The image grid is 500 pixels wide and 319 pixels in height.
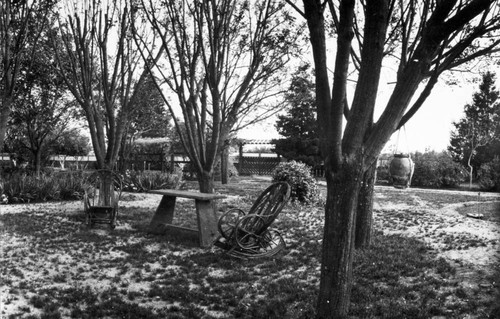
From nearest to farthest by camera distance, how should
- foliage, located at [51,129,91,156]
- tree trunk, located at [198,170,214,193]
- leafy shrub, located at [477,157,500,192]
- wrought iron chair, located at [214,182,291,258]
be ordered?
1. wrought iron chair, located at [214,182,291,258]
2. tree trunk, located at [198,170,214,193]
3. leafy shrub, located at [477,157,500,192]
4. foliage, located at [51,129,91,156]

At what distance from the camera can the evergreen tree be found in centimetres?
2613

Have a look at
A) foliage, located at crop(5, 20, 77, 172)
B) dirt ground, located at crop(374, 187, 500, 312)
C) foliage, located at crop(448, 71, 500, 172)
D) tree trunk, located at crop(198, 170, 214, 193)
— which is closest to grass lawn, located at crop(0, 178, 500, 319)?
dirt ground, located at crop(374, 187, 500, 312)

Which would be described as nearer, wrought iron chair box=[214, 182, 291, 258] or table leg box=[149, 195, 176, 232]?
wrought iron chair box=[214, 182, 291, 258]

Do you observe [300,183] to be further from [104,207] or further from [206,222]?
[104,207]

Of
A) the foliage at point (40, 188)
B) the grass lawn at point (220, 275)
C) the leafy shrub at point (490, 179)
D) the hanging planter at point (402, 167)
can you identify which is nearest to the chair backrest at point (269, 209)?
the grass lawn at point (220, 275)

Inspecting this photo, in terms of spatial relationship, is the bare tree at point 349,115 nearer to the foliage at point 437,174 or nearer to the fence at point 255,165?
the foliage at point 437,174

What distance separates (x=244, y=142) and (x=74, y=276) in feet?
69.5

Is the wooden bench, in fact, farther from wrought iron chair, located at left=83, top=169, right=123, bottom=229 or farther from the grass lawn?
wrought iron chair, located at left=83, top=169, right=123, bottom=229

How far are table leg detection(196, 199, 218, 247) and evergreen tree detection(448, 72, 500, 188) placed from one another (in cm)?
1702

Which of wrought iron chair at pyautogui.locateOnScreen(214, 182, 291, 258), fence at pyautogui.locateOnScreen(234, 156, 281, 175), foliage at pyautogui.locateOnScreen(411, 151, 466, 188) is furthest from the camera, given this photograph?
fence at pyautogui.locateOnScreen(234, 156, 281, 175)

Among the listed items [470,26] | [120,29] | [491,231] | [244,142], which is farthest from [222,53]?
[244,142]

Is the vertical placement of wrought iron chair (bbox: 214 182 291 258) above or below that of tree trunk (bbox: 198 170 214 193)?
below

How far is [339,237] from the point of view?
319cm

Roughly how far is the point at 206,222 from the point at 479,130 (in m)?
25.4
